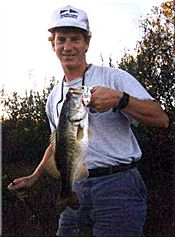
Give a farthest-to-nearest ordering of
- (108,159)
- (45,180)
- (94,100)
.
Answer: (45,180)
(108,159)
(94,100)

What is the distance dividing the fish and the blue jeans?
97 mm

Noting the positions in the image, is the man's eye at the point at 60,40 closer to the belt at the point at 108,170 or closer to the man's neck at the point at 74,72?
the man's neck at the point at 74,72

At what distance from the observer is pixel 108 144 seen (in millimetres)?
4008

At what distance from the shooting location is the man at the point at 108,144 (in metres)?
3.87

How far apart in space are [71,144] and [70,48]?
703 millimetres

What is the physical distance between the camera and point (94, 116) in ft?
13.3

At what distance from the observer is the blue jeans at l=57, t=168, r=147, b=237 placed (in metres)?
3.92

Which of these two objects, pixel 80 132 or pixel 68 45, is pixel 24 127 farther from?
pixel 80 132

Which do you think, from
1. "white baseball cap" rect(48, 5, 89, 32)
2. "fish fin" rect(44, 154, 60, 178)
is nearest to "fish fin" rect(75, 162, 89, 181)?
"fish fin" rect(44, 154, 60, 178)

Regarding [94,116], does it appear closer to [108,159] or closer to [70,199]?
[108,159]

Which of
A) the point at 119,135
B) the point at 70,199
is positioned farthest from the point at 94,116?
the point at 70,199

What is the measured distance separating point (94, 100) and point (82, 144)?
310 millimetres

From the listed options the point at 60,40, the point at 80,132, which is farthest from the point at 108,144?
the point at 60,40

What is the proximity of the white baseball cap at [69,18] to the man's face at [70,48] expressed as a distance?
68 millimetres
